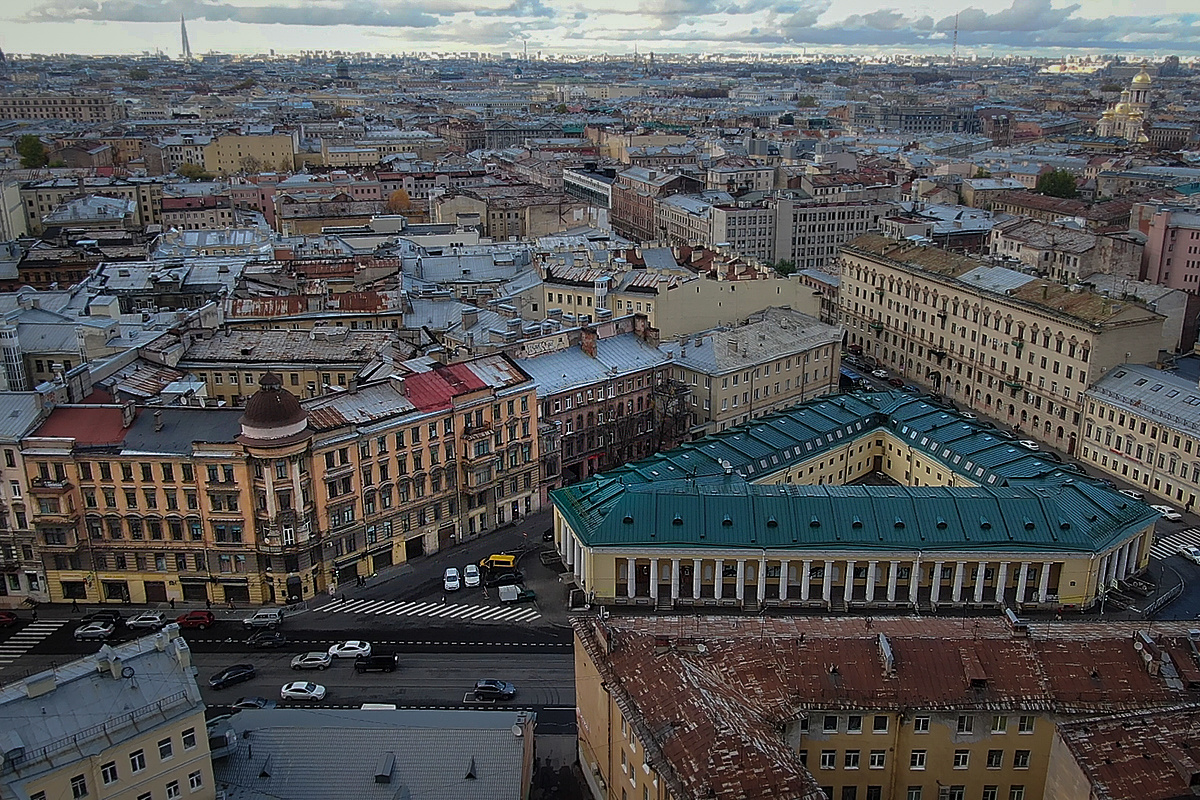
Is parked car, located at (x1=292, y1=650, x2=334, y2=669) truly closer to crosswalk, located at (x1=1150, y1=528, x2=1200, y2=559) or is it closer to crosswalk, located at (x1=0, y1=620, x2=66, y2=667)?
crosswalk, located at (x1=0, y1=620, x2=66, y2=667)

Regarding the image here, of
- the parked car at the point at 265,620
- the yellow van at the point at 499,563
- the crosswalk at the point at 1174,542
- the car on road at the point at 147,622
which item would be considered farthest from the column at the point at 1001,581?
the car on road at the point at 147,622

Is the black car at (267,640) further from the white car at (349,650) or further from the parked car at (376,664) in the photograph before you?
the parked car at (376,664)

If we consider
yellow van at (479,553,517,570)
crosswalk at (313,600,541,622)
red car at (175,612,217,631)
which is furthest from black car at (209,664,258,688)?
yellow van at (479,553,517,570)

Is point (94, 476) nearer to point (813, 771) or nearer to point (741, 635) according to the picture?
point (741, 635)

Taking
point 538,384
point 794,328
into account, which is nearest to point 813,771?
point 538,384

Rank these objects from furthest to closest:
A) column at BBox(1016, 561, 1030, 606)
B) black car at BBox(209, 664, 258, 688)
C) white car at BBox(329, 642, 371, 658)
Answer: column at BBox(1016, 561, 1030, 606)
white car at BBox(329, 642, 371, 658)
black car at BBox(209, 664, 258, 688)

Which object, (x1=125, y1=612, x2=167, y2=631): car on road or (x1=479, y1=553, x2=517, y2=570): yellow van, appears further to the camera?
(x1=479, y1=553, x2=517, y2=570): yellow van
